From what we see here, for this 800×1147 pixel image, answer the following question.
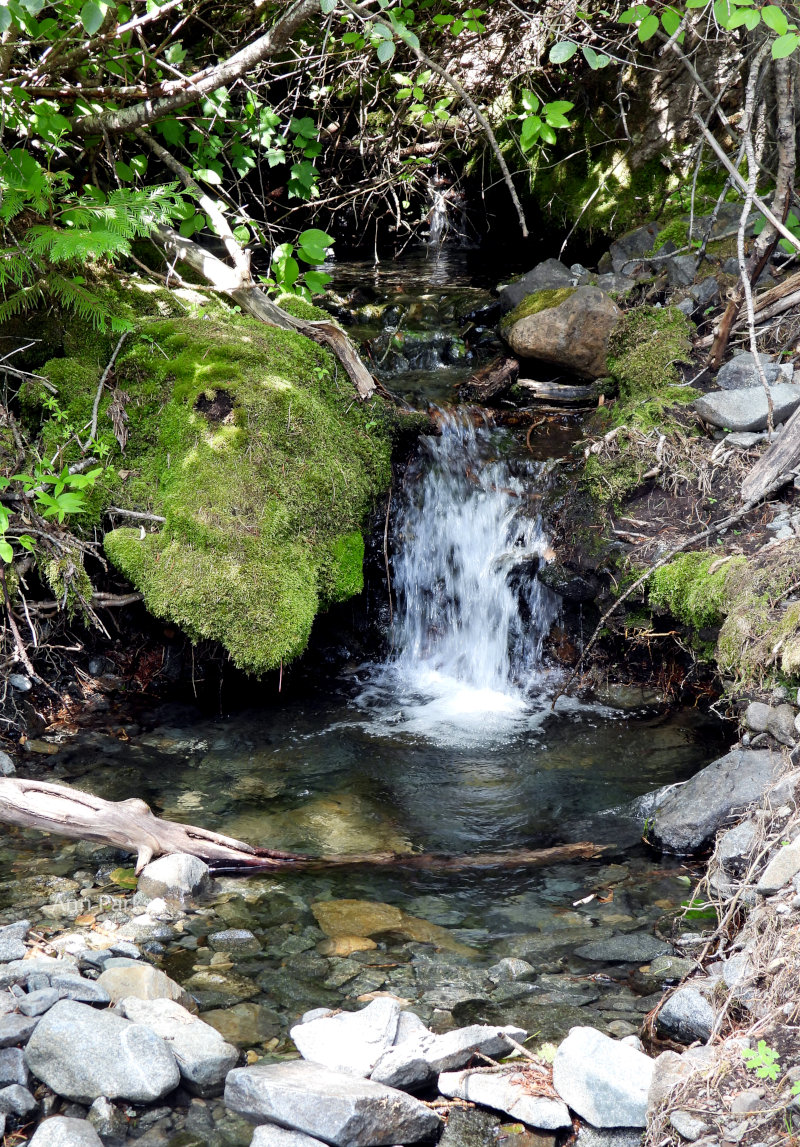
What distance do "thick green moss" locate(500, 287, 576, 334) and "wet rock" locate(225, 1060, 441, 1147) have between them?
593 centimetres

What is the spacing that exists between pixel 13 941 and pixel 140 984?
0.60 meters

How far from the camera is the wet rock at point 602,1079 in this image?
106 inches

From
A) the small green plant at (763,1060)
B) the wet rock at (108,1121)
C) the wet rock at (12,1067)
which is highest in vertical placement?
the small green plant at (763,1060)

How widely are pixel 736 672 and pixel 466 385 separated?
3667mm

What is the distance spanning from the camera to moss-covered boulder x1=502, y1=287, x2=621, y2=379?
7043 millimetres

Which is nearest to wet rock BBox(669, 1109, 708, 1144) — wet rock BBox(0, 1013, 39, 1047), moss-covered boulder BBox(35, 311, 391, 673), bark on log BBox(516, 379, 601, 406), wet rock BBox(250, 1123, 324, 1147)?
wet rock BBox(250, 1123, 324, 1147)

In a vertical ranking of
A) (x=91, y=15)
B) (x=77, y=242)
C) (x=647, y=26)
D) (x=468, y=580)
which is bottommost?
(x=468, y=580)

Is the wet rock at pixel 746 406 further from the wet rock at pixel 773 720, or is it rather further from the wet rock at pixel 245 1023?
the wet rock at pixel 245 1023

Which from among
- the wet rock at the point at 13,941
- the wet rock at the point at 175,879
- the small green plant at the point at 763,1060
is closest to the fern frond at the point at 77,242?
the wet rock at the point at 175,879

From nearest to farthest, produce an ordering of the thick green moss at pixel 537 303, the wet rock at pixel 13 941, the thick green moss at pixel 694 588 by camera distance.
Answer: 1. the wet rock at pixel 13 941
2. the thick green moss at pixel 694 588
3. the thick green moss at pixel 537 303

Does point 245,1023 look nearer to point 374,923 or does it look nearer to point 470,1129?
point 374,923

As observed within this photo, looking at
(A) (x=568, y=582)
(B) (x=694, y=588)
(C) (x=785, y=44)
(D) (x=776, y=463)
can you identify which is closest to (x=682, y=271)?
(D) (x=776, y=463)

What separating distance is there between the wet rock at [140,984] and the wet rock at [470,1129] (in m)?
1.05

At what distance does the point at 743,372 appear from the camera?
624cm
